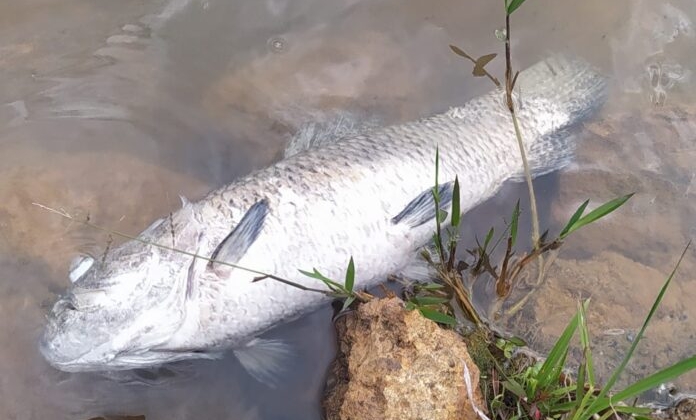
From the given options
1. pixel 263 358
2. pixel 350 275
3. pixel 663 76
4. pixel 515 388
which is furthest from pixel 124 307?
pixel 663 76

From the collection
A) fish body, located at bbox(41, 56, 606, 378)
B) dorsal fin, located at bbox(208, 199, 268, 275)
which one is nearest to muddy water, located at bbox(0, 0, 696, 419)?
fish body, located at bbox(41, 56, 606, 378)

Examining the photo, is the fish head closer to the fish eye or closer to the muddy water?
the fish eye

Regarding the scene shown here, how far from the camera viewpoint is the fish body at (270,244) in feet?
9.97

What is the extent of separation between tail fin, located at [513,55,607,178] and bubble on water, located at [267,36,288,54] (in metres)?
1.70

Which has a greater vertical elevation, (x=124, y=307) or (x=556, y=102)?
(x=556, y=102)

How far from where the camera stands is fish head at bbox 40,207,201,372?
2.99 meters

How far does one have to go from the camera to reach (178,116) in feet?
14.1

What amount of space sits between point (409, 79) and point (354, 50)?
46 centimetres

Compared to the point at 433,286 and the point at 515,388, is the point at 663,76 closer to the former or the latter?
the point at 433,286

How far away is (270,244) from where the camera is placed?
126 inches

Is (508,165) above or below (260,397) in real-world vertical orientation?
above

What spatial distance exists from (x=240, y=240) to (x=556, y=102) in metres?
2.25

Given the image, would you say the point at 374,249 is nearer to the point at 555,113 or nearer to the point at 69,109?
the point at 555,113

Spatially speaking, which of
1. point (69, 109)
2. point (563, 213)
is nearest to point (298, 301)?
point (563, 213)
